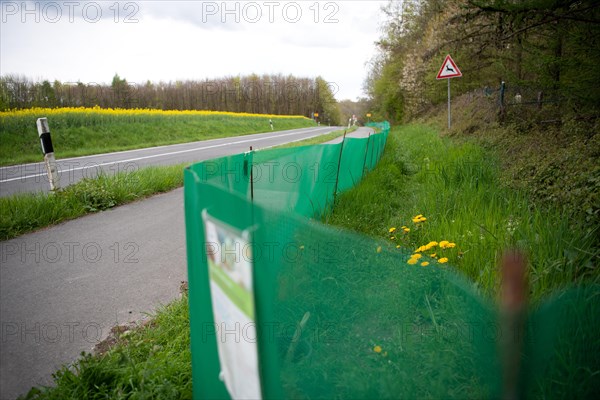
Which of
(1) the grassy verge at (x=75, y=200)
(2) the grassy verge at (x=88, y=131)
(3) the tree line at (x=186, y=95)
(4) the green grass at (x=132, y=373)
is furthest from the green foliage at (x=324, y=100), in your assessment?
(4) the green grass at (x=132, y=373)

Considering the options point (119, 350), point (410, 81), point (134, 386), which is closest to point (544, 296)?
point (134, 386)

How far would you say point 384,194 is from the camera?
6016 mm

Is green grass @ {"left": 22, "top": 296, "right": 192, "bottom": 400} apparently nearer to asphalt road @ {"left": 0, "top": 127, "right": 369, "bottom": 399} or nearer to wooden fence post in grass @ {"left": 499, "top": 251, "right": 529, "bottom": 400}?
asphalt road @ {"left": 0, "top": 127, "right": 369, "bottom": 399}

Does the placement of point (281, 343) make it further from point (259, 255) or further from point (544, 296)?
point (544, 296)

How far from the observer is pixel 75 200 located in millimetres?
5855

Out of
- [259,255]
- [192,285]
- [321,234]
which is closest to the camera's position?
[259,255]

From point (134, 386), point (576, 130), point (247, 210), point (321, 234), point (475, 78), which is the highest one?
point (475, 78)

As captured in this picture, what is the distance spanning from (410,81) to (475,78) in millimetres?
9782

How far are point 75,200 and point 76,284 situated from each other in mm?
2780

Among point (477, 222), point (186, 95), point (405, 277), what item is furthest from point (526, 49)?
point (186, 95)

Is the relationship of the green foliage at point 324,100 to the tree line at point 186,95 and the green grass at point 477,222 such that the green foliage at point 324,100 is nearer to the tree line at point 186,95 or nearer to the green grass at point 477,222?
the tree line at point 186,95

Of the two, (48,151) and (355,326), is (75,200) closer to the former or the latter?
(48,151)

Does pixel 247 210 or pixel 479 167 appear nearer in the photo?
pixel 247 210

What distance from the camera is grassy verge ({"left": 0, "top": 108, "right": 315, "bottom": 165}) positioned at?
14273 mm
